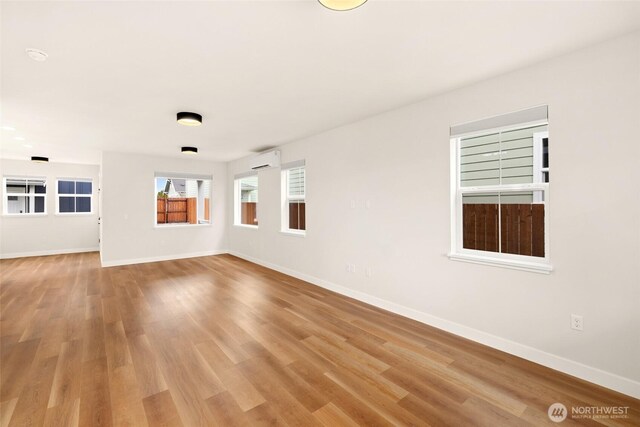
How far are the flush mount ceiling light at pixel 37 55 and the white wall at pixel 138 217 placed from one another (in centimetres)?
465

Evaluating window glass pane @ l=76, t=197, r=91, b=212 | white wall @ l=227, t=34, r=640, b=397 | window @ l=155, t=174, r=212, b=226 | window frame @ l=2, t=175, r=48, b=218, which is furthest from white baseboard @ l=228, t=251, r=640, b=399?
window frame @ l=2, t=175, r=48, b=218

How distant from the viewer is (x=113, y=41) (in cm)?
210

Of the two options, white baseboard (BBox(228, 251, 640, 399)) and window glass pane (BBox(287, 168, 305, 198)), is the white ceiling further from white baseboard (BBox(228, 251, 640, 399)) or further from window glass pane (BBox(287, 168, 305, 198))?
white baseboard (BBox(228, 251, 640, 399))

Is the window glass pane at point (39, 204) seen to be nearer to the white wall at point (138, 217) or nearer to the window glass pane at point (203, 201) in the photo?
the white wall at point (138, 217)

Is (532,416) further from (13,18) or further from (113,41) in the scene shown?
(13,18)

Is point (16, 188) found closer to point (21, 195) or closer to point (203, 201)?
point (21, 195)

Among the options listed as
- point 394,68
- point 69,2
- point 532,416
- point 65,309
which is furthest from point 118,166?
point 532,416

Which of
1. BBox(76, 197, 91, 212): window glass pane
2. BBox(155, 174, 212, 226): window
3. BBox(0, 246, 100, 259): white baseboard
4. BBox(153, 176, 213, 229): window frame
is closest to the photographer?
BBox(153, 176, 213, 229): window frame

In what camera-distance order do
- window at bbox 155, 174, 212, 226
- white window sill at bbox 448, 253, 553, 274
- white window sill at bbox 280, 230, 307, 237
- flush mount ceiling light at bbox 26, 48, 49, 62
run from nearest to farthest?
flush mount ceiling light at bbox 26, 48, 49, 62 < white window sill at bbox 448, 253, 553, 274 < white window sill at bbox 280, 230, 307, 237 < window at bbox 155, 174, 212, 226

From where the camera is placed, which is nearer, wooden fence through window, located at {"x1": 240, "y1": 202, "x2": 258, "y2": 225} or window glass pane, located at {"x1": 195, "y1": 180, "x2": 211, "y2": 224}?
wooden fence through window, located at {"x1": 240, "y1": 202, "x2": 258, "y2": 225}

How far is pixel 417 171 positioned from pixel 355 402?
2.45 metres

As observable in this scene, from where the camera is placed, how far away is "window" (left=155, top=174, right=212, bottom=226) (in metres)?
7.94

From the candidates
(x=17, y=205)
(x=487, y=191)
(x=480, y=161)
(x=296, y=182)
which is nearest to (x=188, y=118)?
(x=296, y=182)

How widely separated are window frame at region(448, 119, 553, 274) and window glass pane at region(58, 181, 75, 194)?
994cm
